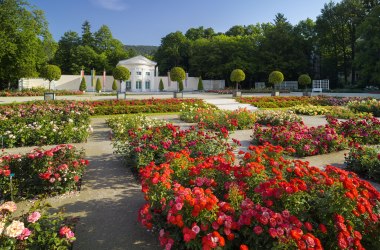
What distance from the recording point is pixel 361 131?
768 centimetres

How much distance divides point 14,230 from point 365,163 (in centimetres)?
541

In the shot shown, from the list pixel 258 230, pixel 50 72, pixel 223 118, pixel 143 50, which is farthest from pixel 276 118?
pixel 143 50

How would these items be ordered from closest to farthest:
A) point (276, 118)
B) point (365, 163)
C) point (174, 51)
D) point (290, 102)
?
point (365, 163)
point (276, 118)
point (290, 102)
point (174, 51)

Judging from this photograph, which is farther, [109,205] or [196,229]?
[109,205]

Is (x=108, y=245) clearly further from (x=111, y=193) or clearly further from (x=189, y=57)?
(x=189, y=57)

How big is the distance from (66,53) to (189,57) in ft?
70.4

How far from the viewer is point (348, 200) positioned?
2.60m

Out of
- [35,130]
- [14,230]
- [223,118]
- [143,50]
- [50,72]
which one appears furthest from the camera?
[143,50]

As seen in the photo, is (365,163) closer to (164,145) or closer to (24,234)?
(164,145)

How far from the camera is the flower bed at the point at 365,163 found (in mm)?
5062

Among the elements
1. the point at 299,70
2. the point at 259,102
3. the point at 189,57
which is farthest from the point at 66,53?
the point at 259,102

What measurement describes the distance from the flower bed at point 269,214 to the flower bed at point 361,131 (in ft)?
16.8

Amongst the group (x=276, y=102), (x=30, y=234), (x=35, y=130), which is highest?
(x=276, y=102)

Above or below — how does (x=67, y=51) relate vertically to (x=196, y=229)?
above
